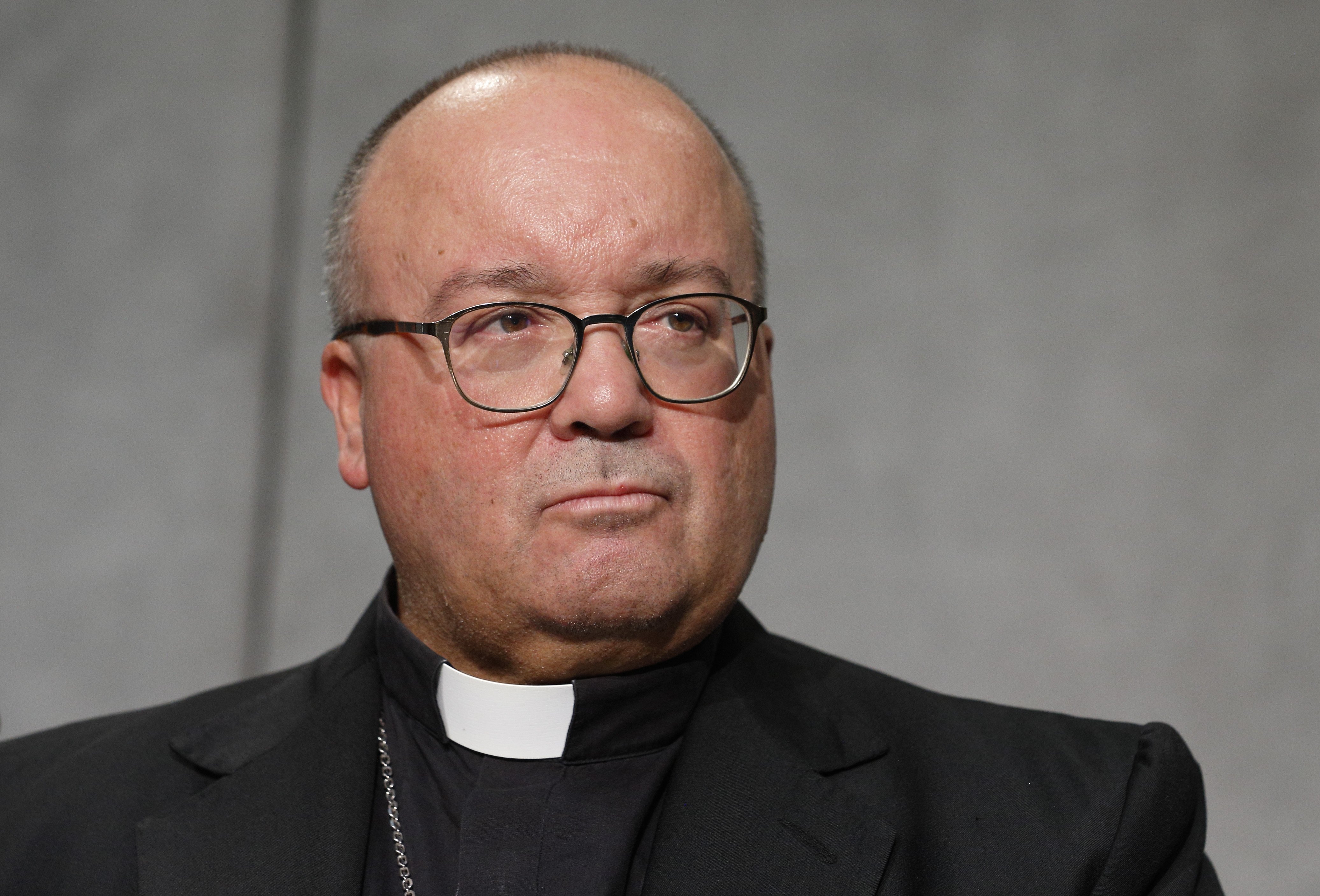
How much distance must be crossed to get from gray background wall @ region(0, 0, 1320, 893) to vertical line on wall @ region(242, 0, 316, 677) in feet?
0.13

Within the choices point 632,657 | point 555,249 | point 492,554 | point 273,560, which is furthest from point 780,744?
point 273,560

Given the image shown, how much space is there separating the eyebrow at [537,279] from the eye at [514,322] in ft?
0.11

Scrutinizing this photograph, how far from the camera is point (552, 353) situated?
1528mm

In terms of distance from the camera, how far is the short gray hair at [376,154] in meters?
1.74

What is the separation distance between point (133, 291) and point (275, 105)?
1.90 feet

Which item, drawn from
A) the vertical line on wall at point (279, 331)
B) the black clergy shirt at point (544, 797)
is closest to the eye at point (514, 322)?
the black clergy shirt at point (544, 797)

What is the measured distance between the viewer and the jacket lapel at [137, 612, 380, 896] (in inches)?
60.7

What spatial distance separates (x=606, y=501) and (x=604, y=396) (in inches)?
4.5

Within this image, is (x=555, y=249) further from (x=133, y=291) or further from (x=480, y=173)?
(x=133, y=291)

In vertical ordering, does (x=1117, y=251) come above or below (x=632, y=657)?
above

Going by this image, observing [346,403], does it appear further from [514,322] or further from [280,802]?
[280,802]

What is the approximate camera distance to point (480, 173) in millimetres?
1588

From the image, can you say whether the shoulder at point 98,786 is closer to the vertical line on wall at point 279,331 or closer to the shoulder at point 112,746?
the shoulder at point 112,746

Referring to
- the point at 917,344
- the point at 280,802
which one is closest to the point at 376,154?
the point at 280,802
